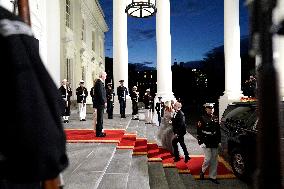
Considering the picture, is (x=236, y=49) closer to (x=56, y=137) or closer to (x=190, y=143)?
(x=190, y=143)

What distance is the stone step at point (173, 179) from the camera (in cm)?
784

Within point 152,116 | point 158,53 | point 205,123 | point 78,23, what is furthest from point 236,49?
point 205,123

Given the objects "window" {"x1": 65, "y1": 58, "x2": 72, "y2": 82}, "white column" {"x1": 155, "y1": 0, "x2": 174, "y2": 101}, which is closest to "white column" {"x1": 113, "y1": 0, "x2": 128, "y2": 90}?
"white column" {"x1": 155, "y1": 0, "x2": 174, "y2": 101}

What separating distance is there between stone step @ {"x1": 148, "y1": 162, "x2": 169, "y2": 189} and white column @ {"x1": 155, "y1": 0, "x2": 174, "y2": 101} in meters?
12.5

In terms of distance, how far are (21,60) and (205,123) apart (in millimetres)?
8497

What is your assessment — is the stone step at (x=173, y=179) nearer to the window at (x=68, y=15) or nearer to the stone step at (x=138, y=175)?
the stone step at (x=138, y=175)

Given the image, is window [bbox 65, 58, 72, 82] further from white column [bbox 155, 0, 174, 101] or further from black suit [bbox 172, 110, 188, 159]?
black suit [bbox 172, 110, 188, 159]

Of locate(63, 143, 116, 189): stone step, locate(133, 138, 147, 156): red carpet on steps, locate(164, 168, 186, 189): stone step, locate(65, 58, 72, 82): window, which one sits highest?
locate(65, 58, 72, 82): window

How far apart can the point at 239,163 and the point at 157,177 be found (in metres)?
2.83

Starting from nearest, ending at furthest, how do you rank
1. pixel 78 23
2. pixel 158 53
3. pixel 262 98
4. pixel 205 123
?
pixel 262 98, pixel 205 123, pixel 158 53, pixel 78 23

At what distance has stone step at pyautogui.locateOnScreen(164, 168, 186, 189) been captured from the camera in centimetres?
784

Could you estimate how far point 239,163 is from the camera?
9117mm

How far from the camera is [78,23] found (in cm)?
2552

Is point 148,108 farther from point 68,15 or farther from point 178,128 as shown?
point 68,15
